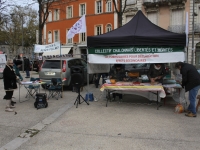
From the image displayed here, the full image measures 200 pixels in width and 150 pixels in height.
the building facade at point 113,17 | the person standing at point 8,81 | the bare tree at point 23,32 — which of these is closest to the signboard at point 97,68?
the person standing at point 8,81

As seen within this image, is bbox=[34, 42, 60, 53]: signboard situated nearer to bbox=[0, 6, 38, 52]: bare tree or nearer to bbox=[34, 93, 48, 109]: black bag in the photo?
bbox=[34, 93, 48, 109]: black bag

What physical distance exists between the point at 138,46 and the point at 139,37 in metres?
0.30

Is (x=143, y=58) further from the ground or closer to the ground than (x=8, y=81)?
further from the ground

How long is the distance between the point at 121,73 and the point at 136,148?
4.63 metres

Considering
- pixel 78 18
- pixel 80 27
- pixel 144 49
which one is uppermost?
pixel 78 18

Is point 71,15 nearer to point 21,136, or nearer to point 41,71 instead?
point 41,71

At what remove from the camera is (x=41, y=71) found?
1076 cm

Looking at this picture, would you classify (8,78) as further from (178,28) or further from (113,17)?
(113,17)

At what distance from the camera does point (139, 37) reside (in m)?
7.04

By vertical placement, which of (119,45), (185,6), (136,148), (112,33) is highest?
(185,6)

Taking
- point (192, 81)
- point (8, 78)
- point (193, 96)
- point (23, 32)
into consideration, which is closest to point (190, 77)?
point (192, 81)

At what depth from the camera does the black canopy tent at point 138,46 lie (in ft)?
22.9

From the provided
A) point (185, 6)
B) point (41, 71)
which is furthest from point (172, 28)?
point (41, 71)

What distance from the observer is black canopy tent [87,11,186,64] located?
6988 mm
